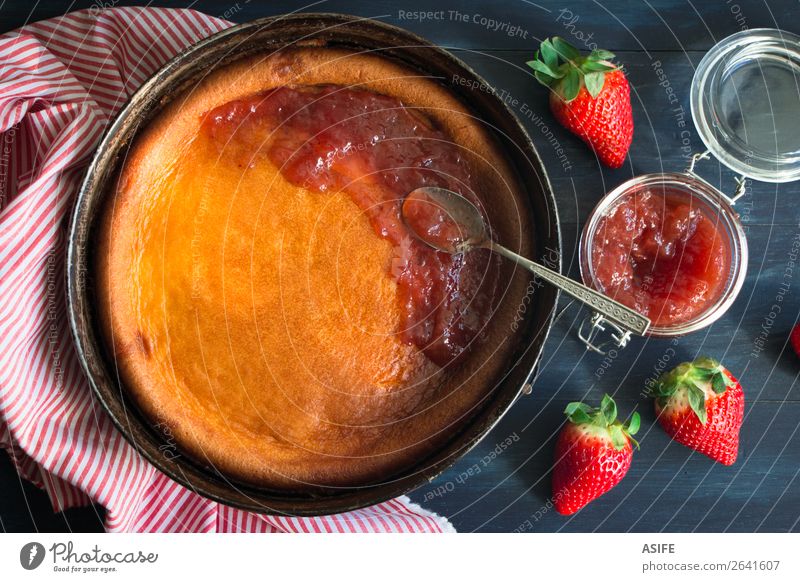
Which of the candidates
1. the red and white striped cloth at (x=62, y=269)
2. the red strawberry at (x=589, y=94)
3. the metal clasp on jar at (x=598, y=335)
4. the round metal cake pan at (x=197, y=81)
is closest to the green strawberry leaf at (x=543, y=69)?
the red strawberry at (x=589, y=94)

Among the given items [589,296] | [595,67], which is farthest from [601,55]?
[589,296]

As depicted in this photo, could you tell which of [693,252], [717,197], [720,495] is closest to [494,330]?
[693,252]

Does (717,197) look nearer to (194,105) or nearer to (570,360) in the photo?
(570,360)

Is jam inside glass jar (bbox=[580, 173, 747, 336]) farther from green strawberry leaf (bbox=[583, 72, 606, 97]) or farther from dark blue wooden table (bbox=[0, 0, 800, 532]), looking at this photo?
green strawberry leaf (bbox=[583, 72, 606, 97])

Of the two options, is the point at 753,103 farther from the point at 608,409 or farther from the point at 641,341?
the point at 608,409

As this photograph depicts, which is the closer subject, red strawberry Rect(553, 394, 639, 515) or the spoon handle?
the spoon handle
